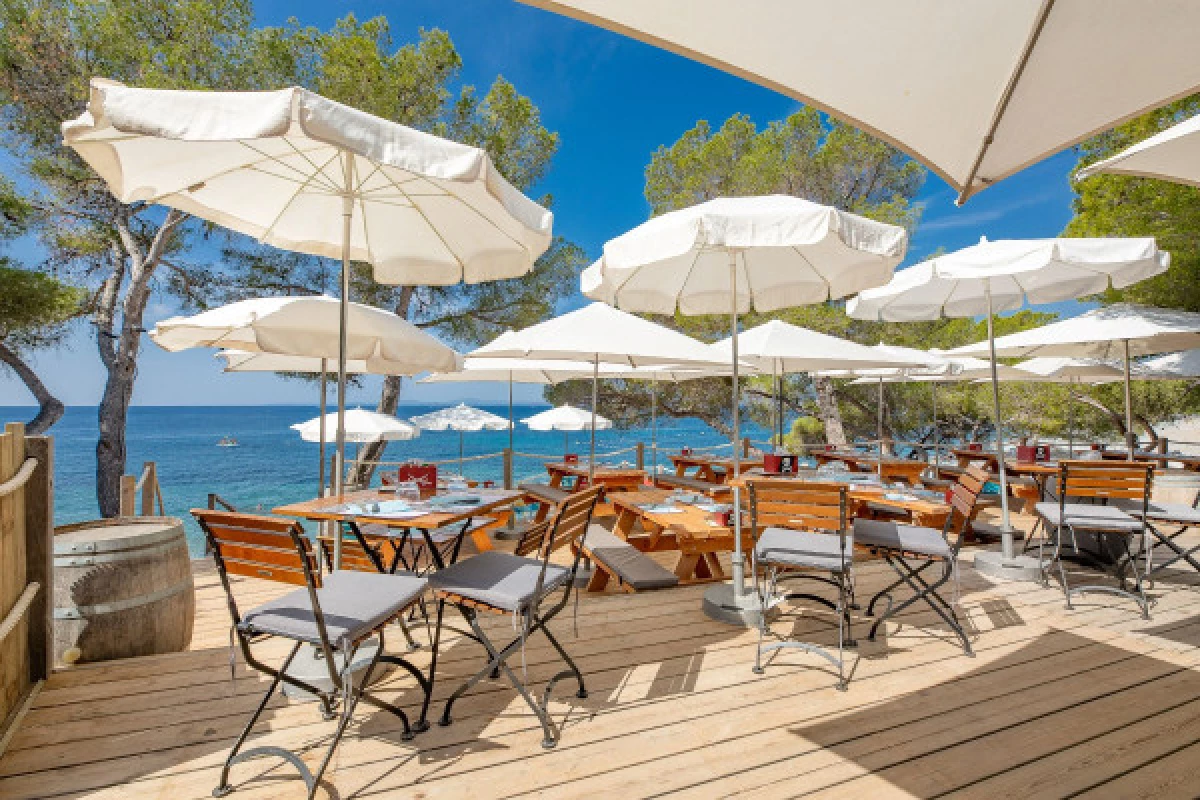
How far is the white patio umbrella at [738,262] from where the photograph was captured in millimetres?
2748

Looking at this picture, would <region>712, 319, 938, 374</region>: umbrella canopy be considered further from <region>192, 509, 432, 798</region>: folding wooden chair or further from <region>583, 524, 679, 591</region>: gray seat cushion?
<region>192, 509, 432, 798</region>: folding wooden chair

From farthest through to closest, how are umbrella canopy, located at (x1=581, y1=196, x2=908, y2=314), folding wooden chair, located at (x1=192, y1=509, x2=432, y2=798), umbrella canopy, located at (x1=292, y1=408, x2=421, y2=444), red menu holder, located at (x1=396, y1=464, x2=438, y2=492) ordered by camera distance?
umbrella canopy, located at (x1=292, y1=408, x2=421, y2=444) < red menu holder, located at (x1=396, y1=464, x2=438, y2=492) < umbrella canopy, located at (x1=581, y1=196, x2=908, y2=314) < folding wooden chair, located at (x1=192, y1=509, x2=432, y2=798)

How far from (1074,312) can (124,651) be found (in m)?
19.0

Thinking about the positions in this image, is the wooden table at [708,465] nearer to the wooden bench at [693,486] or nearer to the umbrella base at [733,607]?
the wooden bench at [693,486]

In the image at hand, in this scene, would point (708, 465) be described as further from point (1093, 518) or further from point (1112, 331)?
point (1093, 518)

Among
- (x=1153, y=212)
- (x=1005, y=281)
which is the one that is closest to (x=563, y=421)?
(x=1005, y=281)

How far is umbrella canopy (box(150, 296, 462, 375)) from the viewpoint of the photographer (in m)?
3.38

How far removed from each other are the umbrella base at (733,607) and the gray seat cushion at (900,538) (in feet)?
2.48

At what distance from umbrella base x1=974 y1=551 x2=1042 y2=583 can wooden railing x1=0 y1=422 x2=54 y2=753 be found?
5.92 m

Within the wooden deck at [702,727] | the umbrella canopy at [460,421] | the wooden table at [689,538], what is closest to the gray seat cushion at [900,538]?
the wooden deck at [702,727]

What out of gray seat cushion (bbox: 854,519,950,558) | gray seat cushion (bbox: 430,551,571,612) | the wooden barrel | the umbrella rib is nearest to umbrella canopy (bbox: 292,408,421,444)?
the umbrella rib

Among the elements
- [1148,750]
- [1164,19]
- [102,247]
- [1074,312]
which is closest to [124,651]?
[1148,750]

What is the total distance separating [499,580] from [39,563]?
2152 millimetres

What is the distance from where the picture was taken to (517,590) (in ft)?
7.45
